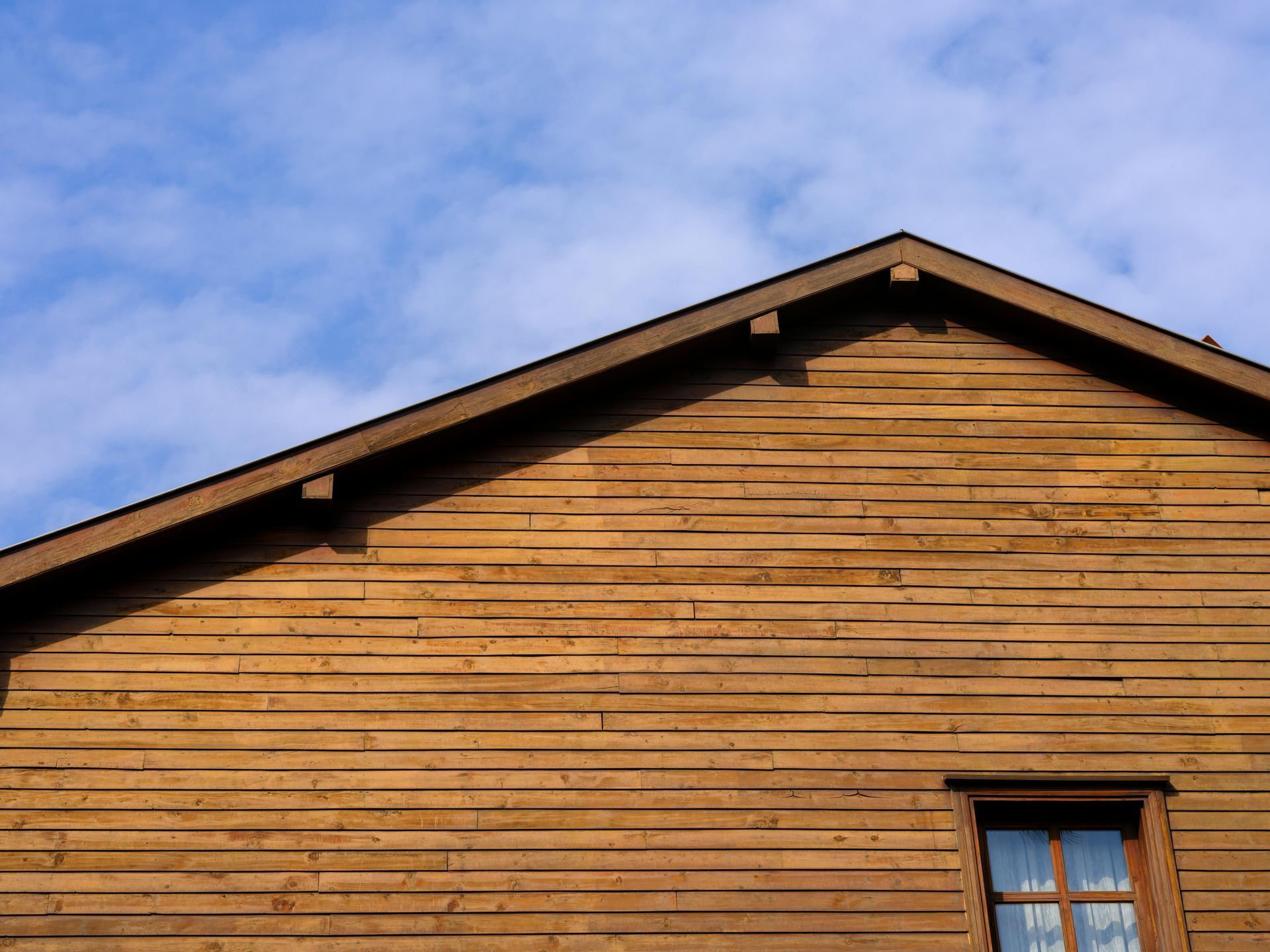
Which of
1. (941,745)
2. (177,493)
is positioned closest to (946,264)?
(941,745)

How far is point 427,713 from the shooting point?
8461mm

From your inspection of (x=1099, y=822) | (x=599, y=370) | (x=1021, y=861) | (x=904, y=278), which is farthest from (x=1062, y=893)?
(x=599, y=370)

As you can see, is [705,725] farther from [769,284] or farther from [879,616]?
[769,284]

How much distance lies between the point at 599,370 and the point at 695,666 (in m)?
2.31

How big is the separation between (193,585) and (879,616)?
4.76 meters

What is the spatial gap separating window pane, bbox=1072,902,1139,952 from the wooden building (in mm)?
20

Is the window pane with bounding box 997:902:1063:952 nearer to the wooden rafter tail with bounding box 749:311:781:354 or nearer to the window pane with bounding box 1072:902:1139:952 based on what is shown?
the window pane with bounding box 1072:902:1139:952

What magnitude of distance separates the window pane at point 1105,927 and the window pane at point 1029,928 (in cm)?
14

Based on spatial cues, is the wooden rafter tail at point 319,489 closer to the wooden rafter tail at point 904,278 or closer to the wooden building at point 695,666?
the wooden building at point 695,666

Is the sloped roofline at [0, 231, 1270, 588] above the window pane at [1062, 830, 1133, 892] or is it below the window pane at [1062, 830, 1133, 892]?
above

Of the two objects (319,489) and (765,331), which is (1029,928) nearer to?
(765,331)

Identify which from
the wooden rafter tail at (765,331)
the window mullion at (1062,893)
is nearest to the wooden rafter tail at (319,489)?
the wooden rafter tail at (765,331)

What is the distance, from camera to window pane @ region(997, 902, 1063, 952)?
819 cm

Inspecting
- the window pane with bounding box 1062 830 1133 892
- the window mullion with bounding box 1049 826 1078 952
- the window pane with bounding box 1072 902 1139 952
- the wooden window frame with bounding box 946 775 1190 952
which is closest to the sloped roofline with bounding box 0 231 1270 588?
the wooden window frame with bounding box 946 775 1190 952
